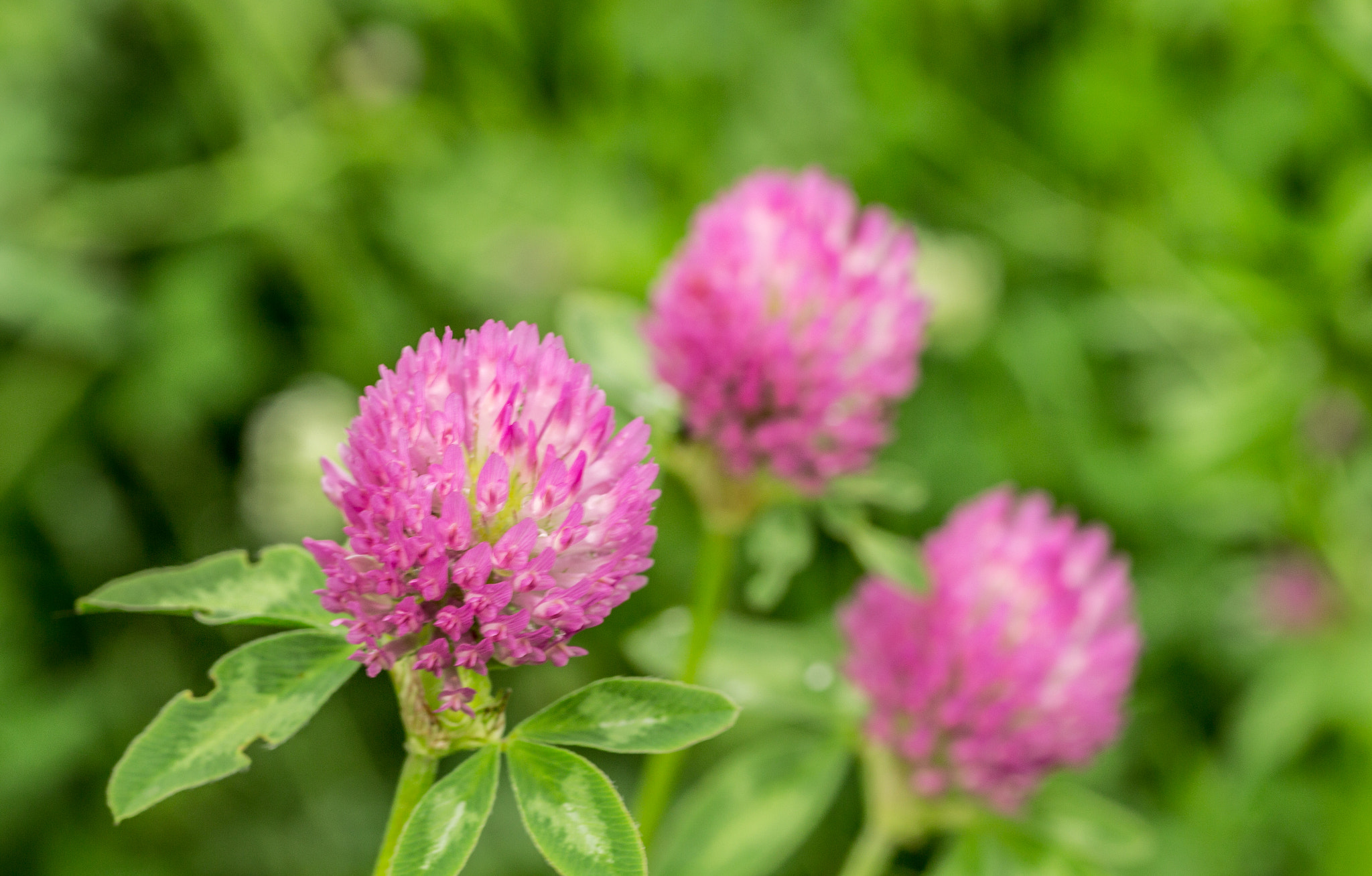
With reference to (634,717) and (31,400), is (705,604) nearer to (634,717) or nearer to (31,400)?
(634,717)

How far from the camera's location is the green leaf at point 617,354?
3.04ft

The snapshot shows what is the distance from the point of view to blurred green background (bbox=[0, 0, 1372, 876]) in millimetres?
1686

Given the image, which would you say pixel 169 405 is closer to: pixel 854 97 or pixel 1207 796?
pixel 854 97

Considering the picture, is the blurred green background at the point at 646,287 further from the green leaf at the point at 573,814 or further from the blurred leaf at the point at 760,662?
the green leaf at the point at 573,814

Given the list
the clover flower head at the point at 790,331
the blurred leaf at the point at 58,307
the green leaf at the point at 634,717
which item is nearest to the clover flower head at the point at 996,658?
the clover flower head at the point at 790,331

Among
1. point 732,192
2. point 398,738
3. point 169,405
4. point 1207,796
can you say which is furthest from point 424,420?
point 1207,796

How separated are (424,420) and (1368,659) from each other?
1.64 meters

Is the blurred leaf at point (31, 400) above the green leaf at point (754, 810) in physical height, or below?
above

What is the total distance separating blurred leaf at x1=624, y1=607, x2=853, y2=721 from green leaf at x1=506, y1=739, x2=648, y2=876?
352 mm

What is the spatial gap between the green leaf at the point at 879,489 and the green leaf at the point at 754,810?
193mm

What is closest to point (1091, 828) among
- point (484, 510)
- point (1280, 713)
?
point (484, 510)

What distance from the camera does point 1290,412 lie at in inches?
69.9

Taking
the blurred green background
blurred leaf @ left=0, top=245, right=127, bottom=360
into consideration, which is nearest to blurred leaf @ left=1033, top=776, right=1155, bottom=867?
the blurred green background

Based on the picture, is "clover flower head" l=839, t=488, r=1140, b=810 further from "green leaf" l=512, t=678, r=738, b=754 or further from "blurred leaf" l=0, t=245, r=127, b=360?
"blurred leaf" l=0, t=245, r=127, b=360
